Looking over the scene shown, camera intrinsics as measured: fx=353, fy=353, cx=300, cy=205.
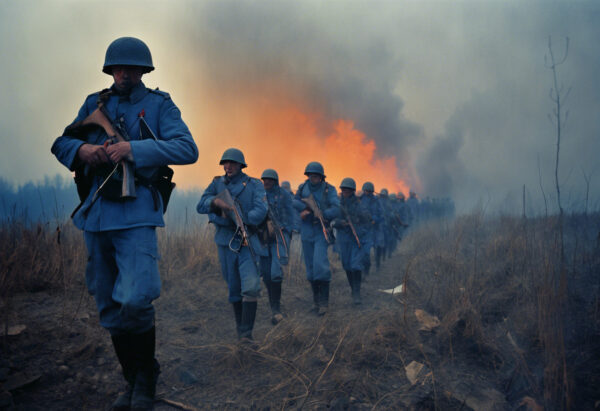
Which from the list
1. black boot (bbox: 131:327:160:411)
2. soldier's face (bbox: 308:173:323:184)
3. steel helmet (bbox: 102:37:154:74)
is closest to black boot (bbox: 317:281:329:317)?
soldier's face (bbox: 308:173:323:184)

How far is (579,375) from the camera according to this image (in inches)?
101

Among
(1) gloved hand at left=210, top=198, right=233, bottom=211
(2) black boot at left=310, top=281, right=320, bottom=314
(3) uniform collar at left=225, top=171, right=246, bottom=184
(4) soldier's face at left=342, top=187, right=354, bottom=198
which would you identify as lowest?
(2) black boot at left=310, top=281, right=320, bottom=314

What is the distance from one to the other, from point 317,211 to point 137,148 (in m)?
4.17

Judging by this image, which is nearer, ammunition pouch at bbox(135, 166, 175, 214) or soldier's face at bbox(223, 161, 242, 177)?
ammunition pouch at bbox(135, 166, 175, 214)

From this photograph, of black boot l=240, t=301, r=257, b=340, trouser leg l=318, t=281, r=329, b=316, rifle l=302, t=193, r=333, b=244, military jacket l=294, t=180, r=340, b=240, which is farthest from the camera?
military jacket l=294, t=180, r=340, b=240

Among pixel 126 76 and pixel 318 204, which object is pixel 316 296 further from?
pixel 126 76

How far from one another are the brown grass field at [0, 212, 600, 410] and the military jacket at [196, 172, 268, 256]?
3.82ft

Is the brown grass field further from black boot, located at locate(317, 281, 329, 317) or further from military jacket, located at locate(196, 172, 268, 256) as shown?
military jacket, located at locate(196, 172, 268, 256)

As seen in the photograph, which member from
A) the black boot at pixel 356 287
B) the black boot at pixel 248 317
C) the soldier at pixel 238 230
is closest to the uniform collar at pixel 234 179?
the soldier at pixel 238 230

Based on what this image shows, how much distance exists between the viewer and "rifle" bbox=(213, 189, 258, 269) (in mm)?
3929

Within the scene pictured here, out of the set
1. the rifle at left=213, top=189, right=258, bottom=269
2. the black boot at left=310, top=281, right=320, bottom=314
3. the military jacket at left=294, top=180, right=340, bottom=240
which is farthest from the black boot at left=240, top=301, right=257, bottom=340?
the military jacket at left=294, top=180, right=340, bottom=240

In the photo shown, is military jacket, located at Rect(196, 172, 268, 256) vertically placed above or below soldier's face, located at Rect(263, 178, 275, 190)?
below

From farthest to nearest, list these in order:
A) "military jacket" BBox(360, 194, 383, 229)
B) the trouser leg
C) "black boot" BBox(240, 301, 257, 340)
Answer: "military jacket" BBox(360, 194, 383, 229) → the trouser leg → "black boot" BBox(240, 301, 257, 340)

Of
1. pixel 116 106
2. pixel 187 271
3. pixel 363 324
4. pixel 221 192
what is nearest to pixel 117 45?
pixel 116 106
